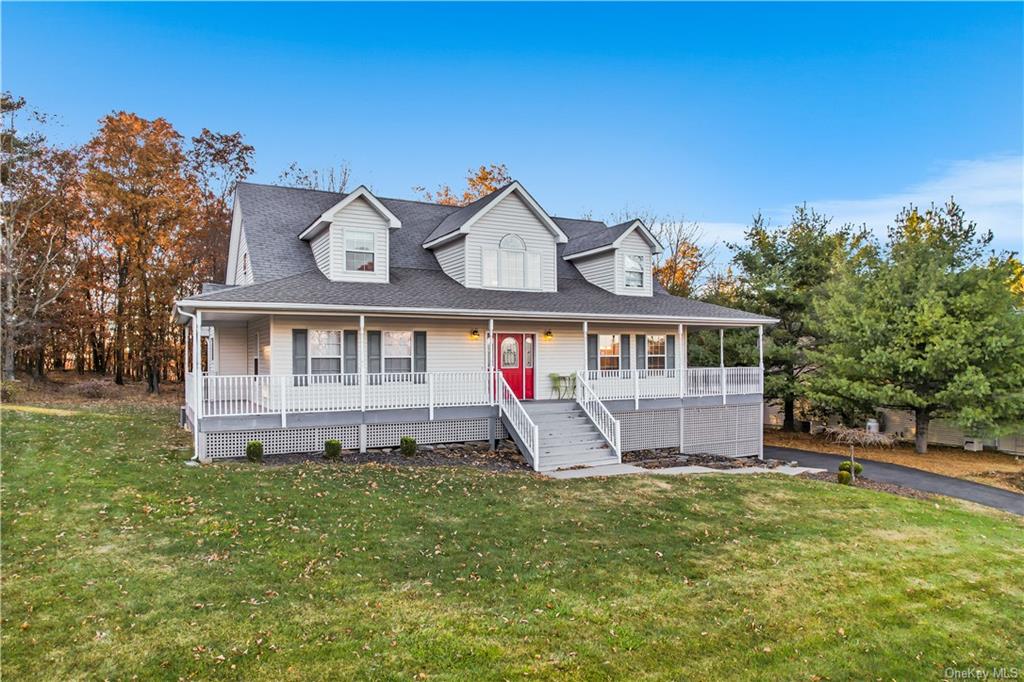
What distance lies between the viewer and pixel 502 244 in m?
17.8

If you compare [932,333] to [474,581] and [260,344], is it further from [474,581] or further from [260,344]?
[260,344]

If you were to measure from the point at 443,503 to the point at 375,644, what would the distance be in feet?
15.4

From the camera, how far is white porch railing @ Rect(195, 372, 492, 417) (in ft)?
42.4

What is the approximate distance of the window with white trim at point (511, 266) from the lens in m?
17.7

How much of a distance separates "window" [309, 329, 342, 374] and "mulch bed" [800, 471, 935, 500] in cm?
1295

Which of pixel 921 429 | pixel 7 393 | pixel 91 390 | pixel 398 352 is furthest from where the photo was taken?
pixel 91 390

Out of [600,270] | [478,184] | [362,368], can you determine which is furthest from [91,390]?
[600,270]

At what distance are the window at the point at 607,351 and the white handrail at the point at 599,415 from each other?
93.4 inches

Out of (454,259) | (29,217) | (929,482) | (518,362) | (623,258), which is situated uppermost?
(29,217)

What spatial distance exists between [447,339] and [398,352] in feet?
4.92

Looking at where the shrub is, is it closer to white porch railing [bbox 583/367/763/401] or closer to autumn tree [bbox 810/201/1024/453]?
white porch railing [bbox 583/367/763/401]

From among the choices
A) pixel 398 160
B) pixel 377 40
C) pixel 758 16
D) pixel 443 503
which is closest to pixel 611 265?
pixel 758 16

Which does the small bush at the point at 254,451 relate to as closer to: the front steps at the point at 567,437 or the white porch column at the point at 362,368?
the white porch column at the point at 362,368

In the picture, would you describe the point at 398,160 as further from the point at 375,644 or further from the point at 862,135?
the point at 375,644
